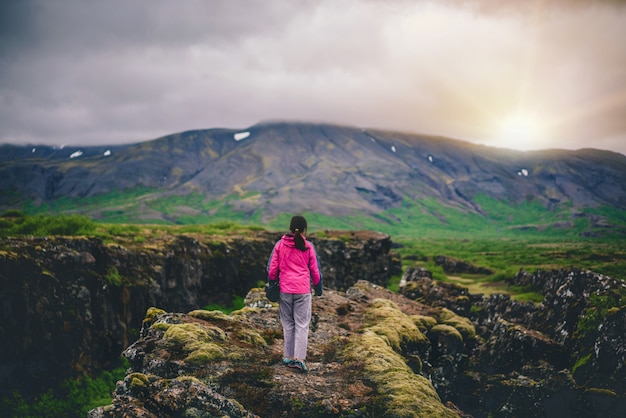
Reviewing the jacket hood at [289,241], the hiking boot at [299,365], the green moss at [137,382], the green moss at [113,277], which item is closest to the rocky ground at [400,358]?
the green moss at [137,382]

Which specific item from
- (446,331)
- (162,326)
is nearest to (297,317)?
(162,326)

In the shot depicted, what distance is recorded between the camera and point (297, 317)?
43.4 feet

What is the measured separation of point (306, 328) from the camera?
13.4 metres

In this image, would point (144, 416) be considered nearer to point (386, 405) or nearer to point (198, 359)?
point (198, 359)

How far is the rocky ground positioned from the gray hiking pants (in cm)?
101

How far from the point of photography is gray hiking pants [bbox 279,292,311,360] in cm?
1325

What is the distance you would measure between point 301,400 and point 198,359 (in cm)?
377

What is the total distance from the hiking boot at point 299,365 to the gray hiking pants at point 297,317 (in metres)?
0.18

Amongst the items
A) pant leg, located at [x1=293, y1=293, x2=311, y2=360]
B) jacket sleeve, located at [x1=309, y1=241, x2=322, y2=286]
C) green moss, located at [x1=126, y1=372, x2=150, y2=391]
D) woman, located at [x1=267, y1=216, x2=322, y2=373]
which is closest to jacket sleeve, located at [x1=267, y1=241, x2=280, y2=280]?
woman, located at [x1=267, y1=216, x2=322, y2=373]

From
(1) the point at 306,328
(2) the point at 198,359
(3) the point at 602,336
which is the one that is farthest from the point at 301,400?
(3) the point at 602,336

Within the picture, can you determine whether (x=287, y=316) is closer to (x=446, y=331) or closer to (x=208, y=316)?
(x=208, y=316)

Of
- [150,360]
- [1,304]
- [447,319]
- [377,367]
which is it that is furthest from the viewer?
[447,319]

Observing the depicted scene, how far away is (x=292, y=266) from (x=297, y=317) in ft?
5.66

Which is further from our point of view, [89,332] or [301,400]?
[89,332]
